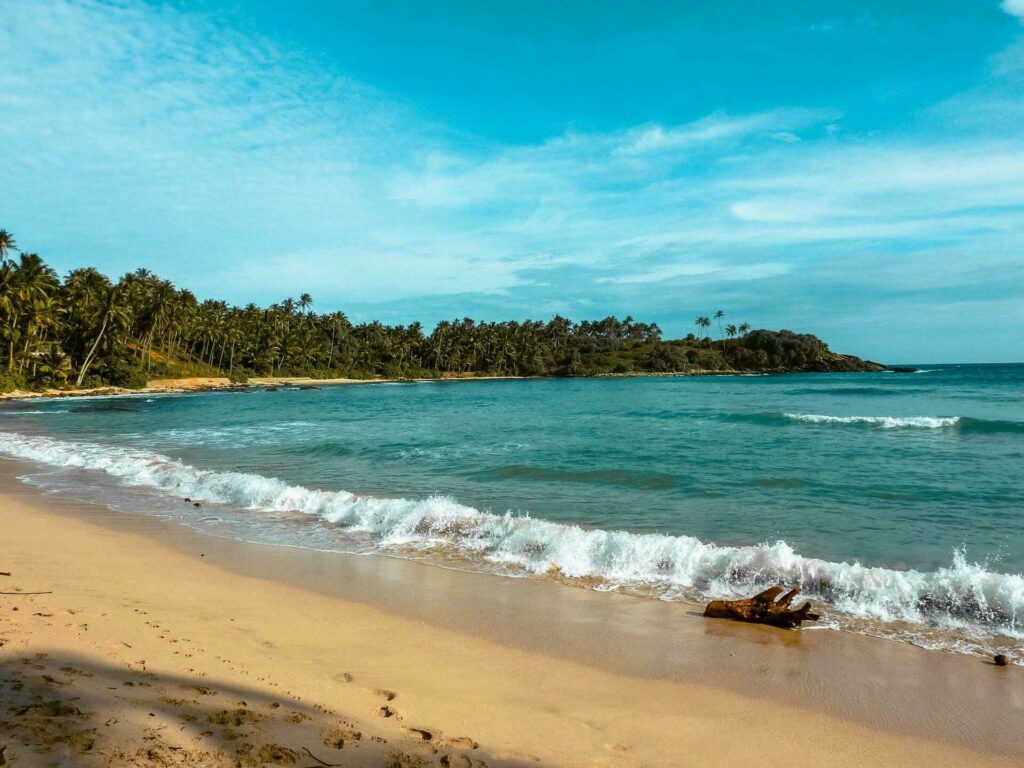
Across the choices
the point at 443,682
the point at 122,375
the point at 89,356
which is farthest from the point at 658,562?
the point at 122,375

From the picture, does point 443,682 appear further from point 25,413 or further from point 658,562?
point 25,413

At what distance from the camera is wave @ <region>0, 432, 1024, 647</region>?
24.3 ft

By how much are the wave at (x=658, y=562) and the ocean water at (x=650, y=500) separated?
30 millimetres

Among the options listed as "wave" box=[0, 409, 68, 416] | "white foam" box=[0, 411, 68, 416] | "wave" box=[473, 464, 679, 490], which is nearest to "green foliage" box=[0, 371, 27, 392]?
"wave" box=[0, 409, 68, 416]

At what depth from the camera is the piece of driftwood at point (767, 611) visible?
23.1 ft

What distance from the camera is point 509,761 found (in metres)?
4.13

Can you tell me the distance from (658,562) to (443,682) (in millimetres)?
4715

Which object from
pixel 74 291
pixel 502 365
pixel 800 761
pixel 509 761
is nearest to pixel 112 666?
pixel 509 761

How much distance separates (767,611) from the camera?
7145 millimetres

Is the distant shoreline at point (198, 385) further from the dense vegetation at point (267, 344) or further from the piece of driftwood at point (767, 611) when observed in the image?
the piece of driftwood at point (767, 611)

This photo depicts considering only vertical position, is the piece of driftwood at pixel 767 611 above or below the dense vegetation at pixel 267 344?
below

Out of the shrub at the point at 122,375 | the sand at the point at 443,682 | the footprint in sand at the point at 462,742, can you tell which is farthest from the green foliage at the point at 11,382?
the footprint in sand at the point at 462,742

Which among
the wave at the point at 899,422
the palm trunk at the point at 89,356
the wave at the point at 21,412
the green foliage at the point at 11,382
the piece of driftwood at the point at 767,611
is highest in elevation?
the palm trunk at the point at 89,356

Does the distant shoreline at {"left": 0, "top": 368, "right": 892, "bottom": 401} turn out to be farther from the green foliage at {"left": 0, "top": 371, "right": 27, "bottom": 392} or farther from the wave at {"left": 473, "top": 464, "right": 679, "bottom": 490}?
the wave at {"left": 473, "top": 464, "right": 679, "bottom": 490}
